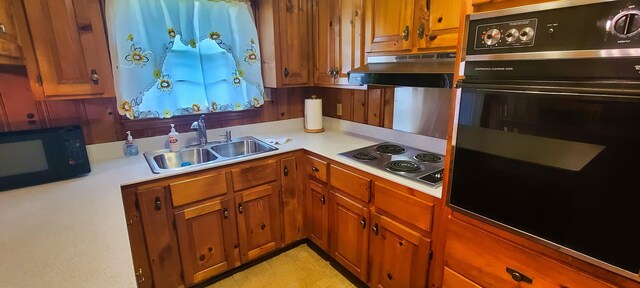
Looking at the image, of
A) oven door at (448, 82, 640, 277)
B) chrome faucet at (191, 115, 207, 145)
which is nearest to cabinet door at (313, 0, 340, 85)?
chrome faucet at (191, 115, 207, 145)

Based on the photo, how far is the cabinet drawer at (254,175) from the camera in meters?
1.91

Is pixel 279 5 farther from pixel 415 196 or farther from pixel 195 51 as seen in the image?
pixel 415 196

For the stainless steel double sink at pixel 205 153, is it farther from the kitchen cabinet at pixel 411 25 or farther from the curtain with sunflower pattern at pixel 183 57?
the kitchen cabinet at pixel 411 25

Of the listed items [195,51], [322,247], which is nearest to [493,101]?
[322,247]

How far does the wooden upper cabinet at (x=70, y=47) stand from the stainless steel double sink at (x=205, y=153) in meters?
0.55

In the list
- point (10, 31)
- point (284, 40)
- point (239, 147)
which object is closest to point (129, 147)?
point (239, 147)

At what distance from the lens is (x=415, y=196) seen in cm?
144

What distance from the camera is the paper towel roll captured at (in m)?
2.53

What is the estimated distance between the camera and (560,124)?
87cm

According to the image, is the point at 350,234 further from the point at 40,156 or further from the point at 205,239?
the point at 40,156

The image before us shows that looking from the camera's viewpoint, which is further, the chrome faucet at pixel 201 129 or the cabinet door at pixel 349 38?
the chrome faucet at pixel 201 129

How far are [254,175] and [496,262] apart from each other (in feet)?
4.70

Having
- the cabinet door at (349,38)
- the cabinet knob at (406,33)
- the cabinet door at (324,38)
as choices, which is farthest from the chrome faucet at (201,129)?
the cabinet knob at (406,33)

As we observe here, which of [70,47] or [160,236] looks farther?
[160,236]
